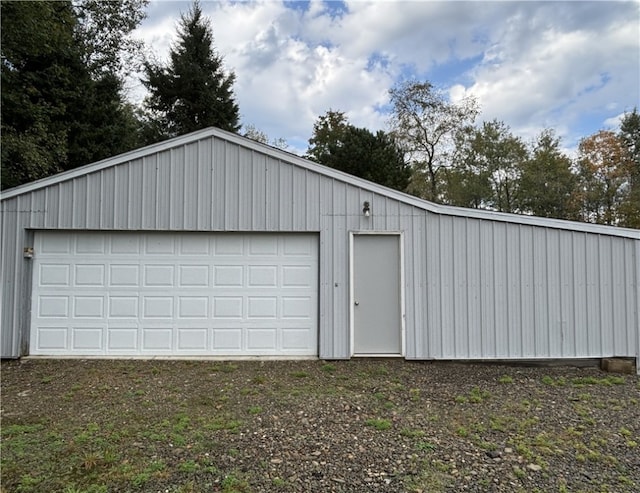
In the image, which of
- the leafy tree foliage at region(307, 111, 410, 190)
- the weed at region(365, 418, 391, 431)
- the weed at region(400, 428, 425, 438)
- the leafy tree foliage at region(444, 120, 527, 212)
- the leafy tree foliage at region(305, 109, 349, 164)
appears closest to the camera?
the weed at region(400, 428, 425, 438)

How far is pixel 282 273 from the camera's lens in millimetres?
6402

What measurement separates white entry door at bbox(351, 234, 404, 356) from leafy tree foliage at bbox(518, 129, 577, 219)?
18.1m

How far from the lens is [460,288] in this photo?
20.1ft

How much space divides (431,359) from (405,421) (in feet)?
7.75

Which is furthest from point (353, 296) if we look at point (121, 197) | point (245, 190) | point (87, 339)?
point (87, 339)

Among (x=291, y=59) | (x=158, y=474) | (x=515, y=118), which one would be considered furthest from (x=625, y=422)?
(x=515, y=118)

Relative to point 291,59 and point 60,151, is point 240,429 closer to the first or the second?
point 60,151

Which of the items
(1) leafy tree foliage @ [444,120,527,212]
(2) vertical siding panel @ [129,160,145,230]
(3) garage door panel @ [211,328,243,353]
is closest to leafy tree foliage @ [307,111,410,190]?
(1) leafy tree foliage @ [444,120,527,212]

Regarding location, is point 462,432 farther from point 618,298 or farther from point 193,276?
point 193,276

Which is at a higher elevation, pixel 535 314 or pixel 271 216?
pixel 271 216

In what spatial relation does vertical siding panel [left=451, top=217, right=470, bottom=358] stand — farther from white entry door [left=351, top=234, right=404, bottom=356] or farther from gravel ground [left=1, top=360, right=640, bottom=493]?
white entry door [left=351, top=234, right=404, bottom=356]

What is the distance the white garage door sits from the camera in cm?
623

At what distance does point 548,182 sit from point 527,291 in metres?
17.6

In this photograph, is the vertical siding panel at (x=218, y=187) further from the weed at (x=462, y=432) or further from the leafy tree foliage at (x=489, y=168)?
the leafy tree foliage at (x=489, y=168)
